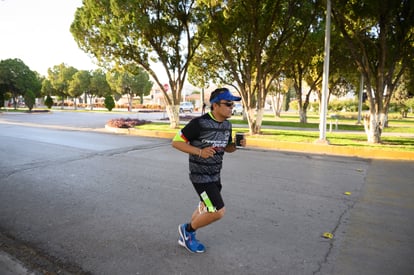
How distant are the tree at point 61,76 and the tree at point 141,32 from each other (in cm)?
4872

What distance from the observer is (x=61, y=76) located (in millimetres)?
61156

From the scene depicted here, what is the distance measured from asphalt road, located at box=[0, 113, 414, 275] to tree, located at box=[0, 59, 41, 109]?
48.4m

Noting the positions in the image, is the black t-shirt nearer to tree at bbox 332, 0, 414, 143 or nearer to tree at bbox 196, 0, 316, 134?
tree at bbox 332, 0, 414, 143

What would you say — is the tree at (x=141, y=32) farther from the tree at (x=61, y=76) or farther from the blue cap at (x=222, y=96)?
the tree at (x=61, y=76)

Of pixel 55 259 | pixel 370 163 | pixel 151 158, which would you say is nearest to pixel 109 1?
pixel 151 158

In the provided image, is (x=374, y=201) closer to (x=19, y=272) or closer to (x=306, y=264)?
(x=306, y=264)

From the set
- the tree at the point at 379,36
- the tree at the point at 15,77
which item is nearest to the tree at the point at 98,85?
the tree at the point at 15,77

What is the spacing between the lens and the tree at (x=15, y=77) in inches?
1879

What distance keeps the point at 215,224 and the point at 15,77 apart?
5526 cm

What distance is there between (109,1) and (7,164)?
30.7ft

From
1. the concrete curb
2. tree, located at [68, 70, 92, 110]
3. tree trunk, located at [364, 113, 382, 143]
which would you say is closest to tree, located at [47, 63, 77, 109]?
tree, located at [68, 70, 92, 110]

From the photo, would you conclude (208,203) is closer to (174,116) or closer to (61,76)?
(174,116)

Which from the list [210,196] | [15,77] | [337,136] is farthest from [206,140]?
[15,77]

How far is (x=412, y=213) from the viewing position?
14.9ft
